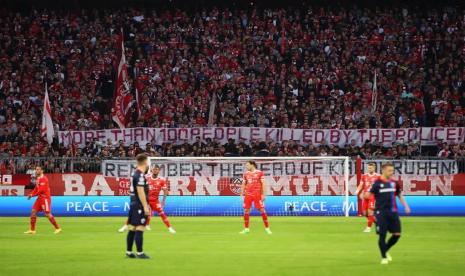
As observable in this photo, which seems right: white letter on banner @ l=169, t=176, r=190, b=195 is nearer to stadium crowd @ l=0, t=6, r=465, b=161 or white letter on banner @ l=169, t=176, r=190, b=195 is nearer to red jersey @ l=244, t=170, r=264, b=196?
stadium crowd @ l=0, t=6, r=465, b=161

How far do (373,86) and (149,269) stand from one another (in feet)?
88.1

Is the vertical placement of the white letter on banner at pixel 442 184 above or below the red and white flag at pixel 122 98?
below

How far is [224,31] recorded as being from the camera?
45719mm

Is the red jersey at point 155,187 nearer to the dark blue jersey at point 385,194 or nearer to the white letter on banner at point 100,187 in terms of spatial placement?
the white letter on banner at point 100,187

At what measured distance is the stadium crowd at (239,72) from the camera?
1519 inches

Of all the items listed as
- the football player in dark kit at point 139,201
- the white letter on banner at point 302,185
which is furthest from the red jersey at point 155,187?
the white letter on banner at point 302,185

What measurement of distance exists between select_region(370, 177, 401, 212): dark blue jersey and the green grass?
44.9 inches

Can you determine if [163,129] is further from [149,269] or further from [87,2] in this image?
[149,269]

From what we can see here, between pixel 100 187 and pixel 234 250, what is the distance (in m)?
16.1

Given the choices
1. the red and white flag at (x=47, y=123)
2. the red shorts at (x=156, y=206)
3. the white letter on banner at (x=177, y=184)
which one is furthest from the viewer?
the red and white flag at (x=47, y=123)

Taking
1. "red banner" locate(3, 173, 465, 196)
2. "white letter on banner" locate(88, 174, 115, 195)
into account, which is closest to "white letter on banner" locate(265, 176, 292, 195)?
"red banner" locate(3, 173, 465, 196)

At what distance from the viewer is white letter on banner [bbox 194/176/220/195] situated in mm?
34406

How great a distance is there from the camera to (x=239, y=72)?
140 feet

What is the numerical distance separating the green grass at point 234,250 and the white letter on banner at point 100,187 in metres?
4.98
